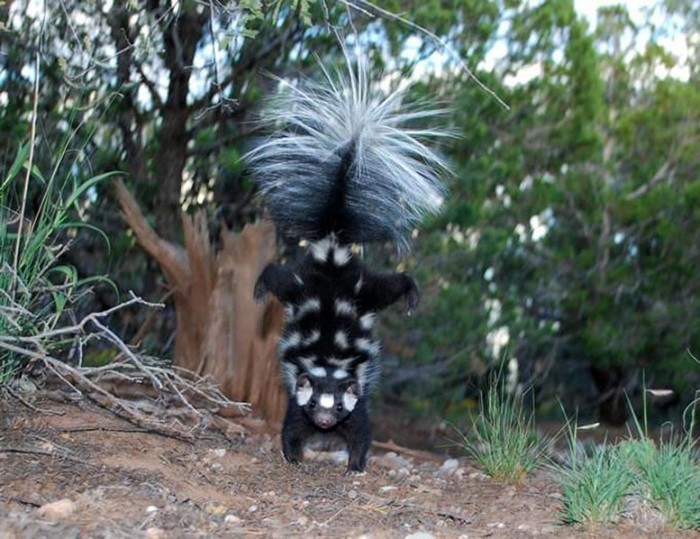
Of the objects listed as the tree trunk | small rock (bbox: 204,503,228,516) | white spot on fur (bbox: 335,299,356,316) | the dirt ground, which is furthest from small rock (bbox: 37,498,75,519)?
the tree trunk

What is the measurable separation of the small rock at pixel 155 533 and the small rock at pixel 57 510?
0.92 feet

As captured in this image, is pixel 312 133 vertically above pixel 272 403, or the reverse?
pixel 312 133

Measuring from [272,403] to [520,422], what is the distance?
182 centimetres

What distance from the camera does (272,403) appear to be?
20.1 ft

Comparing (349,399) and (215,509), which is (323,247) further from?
(215,509)

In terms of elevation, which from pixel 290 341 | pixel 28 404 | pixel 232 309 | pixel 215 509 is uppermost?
pixel 232 309

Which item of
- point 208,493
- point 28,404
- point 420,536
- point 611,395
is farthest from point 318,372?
point 611,395

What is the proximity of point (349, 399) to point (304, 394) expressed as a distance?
0.24m

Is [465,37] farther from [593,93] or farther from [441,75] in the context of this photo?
[593,93]

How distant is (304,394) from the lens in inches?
207

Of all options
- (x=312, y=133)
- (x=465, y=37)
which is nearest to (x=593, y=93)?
(x=465, y=37)

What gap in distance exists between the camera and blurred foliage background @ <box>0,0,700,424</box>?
6148mm

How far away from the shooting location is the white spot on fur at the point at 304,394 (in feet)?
17.2

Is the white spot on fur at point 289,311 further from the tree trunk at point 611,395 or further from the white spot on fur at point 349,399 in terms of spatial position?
the tree trunk at point 611,395
